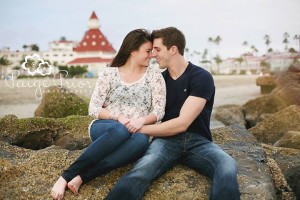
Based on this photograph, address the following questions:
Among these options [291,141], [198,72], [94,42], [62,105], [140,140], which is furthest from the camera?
[94,42]

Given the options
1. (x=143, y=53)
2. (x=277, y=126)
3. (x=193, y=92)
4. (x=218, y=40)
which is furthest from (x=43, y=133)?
(x=218, y=40)

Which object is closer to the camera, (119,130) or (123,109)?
(119,130)

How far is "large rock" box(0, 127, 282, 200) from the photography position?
3.59m

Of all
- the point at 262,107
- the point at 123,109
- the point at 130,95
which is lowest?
the point at 262,107

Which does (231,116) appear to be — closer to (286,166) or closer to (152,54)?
(286,166)

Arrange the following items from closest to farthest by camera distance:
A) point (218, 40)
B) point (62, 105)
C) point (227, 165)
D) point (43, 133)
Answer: point (227, 165) → point (43, 133) → point (62, 105) → point (218, 40)

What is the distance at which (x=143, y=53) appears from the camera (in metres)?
4.45

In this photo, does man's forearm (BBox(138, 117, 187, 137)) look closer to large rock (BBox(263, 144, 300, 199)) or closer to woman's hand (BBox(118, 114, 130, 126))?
woman's hand (BBox(118, 114, 130, 126))

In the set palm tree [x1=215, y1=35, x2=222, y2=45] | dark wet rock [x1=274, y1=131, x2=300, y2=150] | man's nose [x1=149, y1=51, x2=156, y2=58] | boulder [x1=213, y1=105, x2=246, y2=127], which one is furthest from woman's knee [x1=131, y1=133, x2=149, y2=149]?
palm tree [x1=215, y1=35, x2=222, y2=45]

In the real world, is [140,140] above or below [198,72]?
below

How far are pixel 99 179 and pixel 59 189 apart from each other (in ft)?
1.43

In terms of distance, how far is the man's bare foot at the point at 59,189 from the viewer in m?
3.46

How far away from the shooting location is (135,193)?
340 cm

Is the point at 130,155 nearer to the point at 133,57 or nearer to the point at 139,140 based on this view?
the point at 139,140
